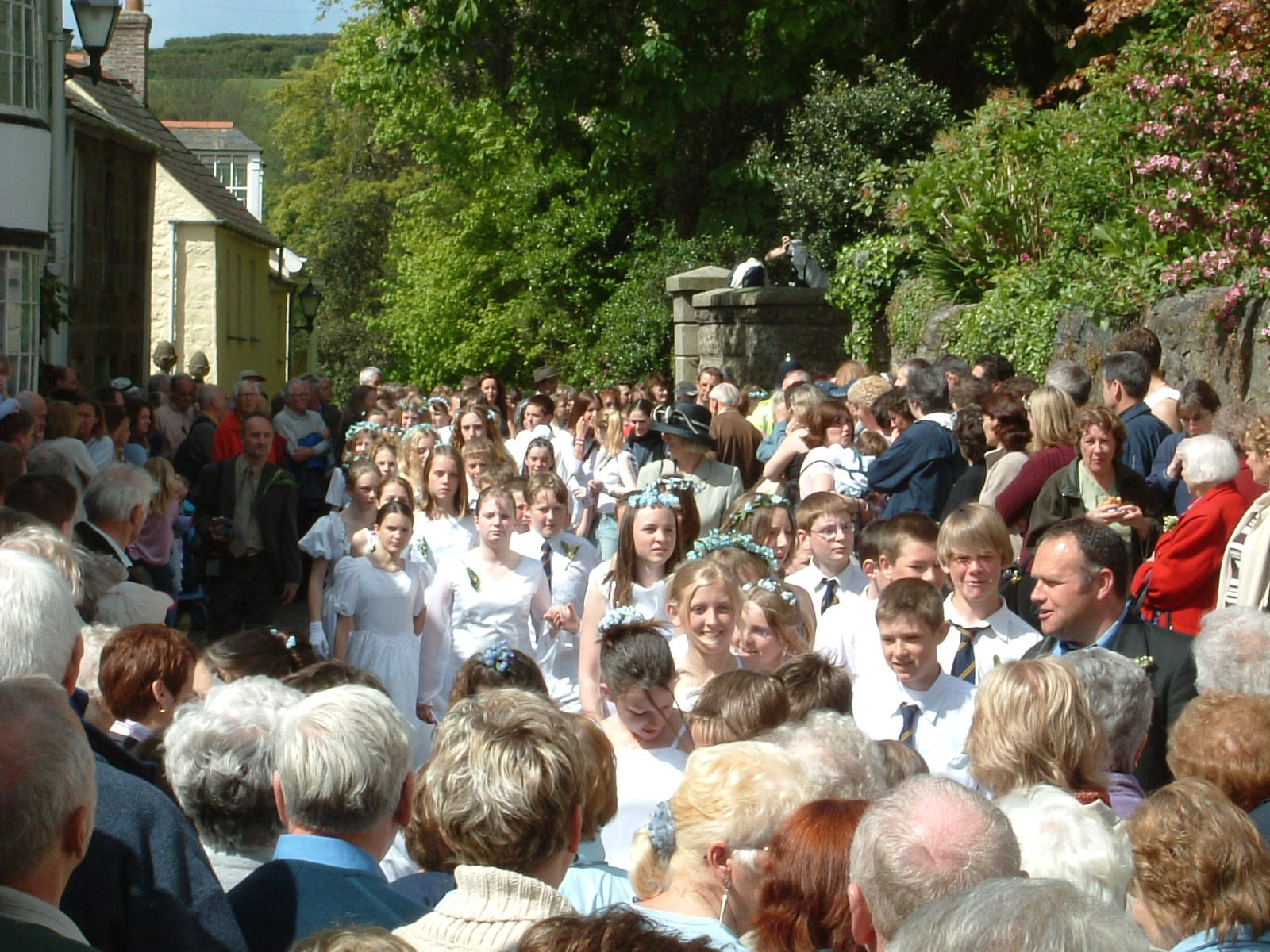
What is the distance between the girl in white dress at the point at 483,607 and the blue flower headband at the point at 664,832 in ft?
12.6

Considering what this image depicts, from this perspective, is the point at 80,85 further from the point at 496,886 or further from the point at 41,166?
the point at 496,886

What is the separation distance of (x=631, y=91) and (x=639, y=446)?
1008 cm

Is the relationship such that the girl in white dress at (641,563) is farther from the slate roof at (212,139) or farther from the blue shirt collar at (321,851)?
the slate roof at (212,139)

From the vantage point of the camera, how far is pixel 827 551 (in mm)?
6656

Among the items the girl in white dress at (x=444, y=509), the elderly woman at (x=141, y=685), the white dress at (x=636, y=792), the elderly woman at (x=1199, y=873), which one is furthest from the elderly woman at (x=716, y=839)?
the girl in white dress at (x=444, y=509)

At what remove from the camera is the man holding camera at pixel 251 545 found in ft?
31.7

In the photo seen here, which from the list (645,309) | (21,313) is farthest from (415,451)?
(645,309)

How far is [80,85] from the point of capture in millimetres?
24875

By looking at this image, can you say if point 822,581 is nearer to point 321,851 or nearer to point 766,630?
point 766,630

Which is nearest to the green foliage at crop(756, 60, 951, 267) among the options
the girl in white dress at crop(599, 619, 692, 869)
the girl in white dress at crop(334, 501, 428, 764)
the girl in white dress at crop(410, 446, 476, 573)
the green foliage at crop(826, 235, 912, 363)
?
the green foliage at crop(826, 235, 912, 363)

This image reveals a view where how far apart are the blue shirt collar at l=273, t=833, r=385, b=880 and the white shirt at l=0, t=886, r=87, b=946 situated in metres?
0.57

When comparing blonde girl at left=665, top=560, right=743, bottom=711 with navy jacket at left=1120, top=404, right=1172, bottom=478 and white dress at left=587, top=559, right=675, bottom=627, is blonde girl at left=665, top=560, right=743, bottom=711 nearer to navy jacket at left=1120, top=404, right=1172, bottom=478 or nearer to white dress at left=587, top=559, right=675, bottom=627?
white dress at left=587, top=559, right=675, bottom=627

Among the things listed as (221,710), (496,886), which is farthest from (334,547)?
(496,886)

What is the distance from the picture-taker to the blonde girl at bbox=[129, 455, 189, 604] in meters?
8.79
